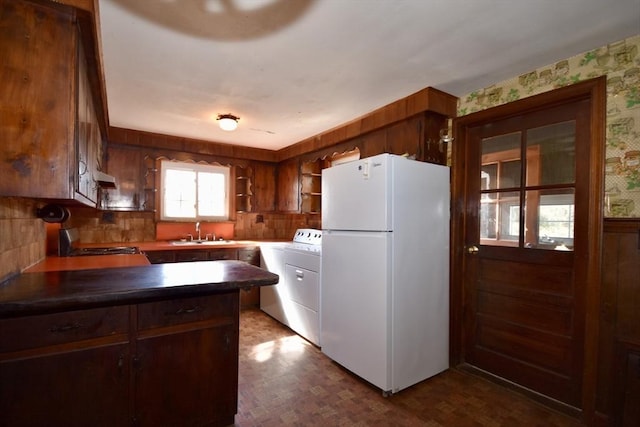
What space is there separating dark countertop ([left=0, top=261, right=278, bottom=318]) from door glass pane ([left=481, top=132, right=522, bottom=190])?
1.94 meters

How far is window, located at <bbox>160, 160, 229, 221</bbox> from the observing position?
13.5ft

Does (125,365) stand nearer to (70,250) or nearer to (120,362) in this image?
(120,362)

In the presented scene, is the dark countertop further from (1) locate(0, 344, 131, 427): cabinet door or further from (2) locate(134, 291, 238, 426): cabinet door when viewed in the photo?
(1) locate(0, 344, 131, 427): cabinet door

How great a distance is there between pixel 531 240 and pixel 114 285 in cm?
264

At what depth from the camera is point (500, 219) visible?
2426mm

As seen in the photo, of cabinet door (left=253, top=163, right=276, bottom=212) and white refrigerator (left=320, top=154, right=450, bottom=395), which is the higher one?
cabinet door (left=253, top=163, right=276, bottom=212)

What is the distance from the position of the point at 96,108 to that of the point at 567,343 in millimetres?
3792

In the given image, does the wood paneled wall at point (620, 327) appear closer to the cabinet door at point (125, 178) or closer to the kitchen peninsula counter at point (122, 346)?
the kitchen peninsula counter at point (122, 346)

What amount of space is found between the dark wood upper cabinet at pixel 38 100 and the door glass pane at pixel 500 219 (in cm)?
270

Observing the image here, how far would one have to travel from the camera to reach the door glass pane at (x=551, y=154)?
6.80ft

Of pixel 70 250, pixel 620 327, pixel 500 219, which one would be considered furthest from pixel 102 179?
pixel 620 327

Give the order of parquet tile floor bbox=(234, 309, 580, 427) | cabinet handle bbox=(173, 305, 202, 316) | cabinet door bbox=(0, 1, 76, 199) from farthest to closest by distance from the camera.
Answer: parquet tile floor bbox=(234, 309, 580, 427) < cabinet handle bbox=(173, 305, 202, 316) < cabinet door bbox=(0, 1, 76, 199)

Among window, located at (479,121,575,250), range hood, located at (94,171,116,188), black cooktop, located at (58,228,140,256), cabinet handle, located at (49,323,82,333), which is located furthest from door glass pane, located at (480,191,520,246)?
black cooktop, located at (58,228,140,256)

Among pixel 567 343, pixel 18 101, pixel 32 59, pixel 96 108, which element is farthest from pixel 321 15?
pixel 567 343
